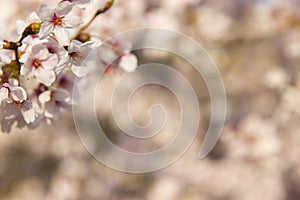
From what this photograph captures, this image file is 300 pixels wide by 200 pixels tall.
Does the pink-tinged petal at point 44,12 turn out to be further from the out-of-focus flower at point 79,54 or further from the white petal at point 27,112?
the white petal at point 27,112

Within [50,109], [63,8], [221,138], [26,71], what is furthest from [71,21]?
[221,138]

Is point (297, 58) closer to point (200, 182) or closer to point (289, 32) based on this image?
point (289, 32)

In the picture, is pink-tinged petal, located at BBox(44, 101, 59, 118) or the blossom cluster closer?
the blossom cluster

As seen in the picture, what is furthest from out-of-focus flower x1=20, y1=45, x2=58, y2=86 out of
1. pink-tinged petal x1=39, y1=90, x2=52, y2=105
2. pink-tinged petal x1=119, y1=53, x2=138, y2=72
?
pink-tinged petal x1=119, y1=53, x2=138, y2=72

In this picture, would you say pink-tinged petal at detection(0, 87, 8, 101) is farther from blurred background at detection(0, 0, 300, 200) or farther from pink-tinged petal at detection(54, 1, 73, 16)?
blurred background at detection(0, 0, 300, 200)

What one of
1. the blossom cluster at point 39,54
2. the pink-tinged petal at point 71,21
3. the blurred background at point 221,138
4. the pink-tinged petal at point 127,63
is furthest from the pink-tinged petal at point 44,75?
the blurred background at point 221,138

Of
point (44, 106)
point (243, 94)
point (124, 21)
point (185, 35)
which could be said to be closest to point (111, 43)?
point (44, 106)
